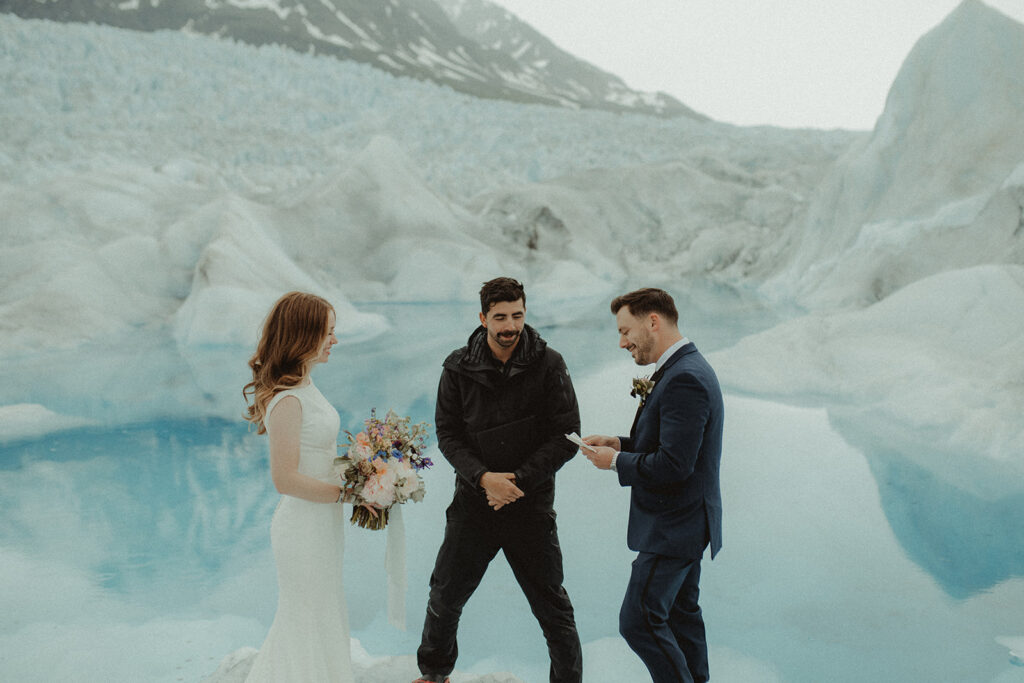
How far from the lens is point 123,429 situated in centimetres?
673

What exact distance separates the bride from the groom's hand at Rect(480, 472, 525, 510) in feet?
1.40

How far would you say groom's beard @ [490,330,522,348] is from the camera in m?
2.12

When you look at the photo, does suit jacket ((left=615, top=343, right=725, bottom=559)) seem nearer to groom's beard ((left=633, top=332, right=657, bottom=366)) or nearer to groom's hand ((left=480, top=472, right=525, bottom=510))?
groom's beard ((left=633, top=332, right=657, bottom=366))

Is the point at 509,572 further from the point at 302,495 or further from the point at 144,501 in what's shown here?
the point at 144,501

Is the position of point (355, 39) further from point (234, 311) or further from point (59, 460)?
point (59, 460)

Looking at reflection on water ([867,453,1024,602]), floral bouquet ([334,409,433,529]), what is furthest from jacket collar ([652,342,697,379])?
reflection on water ([867,453,1024,602])

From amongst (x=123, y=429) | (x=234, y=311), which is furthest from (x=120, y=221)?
(x=123, y=429)

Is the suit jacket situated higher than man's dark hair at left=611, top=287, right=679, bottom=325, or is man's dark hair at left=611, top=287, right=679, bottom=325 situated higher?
man's dark hair at left=611, top=287, right=679, bottom=325

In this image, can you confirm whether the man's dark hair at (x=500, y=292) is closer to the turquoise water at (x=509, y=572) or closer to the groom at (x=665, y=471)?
the groom at (x=665, y=471)

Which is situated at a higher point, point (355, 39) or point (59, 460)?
point (355, 39)

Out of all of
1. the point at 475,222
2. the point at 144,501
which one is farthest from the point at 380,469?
the point at 475,222

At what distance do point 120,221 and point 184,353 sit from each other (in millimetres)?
5518

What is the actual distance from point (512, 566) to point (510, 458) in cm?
33

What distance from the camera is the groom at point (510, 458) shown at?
217 cm
